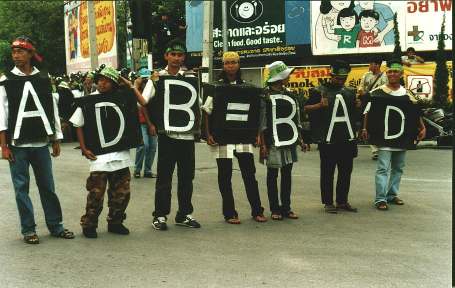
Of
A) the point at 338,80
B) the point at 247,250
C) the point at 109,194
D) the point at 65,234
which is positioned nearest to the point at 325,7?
the point at 338,80

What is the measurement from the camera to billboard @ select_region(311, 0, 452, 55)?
20719mm

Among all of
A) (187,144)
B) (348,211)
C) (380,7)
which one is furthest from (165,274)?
(380,7)

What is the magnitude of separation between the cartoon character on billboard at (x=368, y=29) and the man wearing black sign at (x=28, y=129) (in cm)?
1654

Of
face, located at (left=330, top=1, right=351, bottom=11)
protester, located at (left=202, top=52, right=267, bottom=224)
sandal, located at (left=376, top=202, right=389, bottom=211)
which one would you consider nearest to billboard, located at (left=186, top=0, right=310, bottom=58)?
face, located at (left=330, top=1, right=351, bottom=11)

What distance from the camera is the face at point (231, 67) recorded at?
736 centimetres

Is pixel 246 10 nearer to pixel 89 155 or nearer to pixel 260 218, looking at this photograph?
pixel 260 218

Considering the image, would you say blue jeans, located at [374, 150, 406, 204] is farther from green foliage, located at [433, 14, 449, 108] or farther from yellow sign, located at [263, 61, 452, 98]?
yellow sign, located at [263, 61, 452, 98]

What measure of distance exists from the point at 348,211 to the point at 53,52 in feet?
129

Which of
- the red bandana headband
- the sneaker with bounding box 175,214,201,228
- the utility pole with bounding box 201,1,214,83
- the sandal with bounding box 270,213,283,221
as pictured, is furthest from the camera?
the utility pole with bounding box 201,1,214,83

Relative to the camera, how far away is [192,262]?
19.3 feet

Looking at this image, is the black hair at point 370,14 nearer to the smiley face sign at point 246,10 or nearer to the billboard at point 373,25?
the billboard at point 373,25

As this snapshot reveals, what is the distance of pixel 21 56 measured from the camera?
654 centimetres

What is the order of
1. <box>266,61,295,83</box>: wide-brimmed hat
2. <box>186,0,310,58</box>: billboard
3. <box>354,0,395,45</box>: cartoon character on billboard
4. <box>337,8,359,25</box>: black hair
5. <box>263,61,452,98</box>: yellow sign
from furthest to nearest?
<box>186,0,310,58</box>: billboard
<box>337,8,359,25</box>: black hair
<box>354,0,395,45</box>: cartoon character on billboard
<box>263,61,452,98</box>: yellow sign
<box>266,61,295,83</box>: wide-brimmed hat

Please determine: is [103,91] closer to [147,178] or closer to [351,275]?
[351,275]
